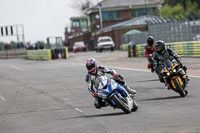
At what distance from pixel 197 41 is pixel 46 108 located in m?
18.4

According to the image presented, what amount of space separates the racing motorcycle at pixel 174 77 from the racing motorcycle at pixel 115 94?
228cm

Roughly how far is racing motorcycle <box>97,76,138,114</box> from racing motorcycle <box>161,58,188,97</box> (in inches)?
89.7

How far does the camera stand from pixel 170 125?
27.3 feet

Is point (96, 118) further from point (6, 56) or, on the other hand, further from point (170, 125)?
point (6, 56)

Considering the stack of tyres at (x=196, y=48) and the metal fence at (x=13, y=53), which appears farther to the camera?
the metal fence at (x=13, y=53)

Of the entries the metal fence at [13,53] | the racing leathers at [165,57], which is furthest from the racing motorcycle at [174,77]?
the metal fence at [13,53]

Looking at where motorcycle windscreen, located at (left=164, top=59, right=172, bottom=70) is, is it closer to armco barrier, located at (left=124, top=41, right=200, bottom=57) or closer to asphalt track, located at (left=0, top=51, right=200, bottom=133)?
asphalt track, located at (left=0, top=51, right=200, bottom=133)

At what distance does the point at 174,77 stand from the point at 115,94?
2.78 meters

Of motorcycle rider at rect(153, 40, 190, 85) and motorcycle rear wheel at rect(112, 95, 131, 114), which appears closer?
motorcycle rear wheel at rect(112, 95, 131, 114)

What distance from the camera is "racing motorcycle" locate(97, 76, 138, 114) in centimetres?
1034

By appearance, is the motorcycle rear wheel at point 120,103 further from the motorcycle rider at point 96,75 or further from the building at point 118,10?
the building at point 118,10

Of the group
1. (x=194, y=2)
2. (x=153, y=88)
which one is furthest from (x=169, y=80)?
(x=194, y=2)

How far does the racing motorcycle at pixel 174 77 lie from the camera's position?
12.5 metres

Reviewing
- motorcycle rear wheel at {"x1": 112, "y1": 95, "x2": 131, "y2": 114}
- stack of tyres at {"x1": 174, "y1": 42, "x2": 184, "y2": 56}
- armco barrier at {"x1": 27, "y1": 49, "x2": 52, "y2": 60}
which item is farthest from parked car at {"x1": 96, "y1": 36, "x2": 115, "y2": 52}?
motorcycle rear wheel at {"x1": 112, "y1": 95, "x2": 131, "y2": 114}
